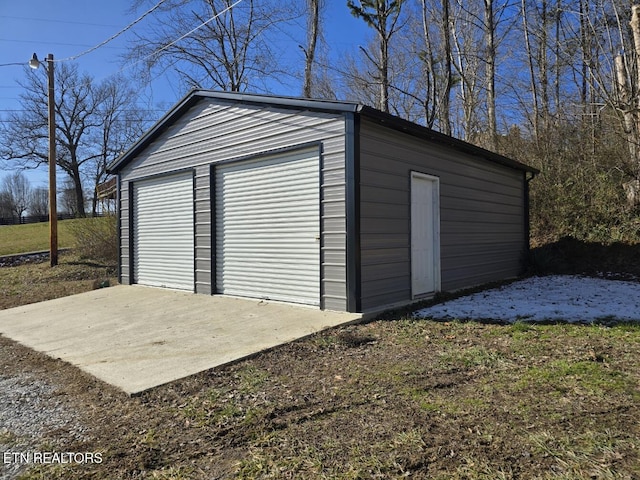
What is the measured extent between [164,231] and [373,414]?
24.4 feet

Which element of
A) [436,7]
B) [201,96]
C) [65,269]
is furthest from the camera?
[436,7]

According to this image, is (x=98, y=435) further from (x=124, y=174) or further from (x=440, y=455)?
(x=124, y=174)

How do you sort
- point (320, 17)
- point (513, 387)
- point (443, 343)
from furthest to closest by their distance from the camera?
point (320, 17) → point (443, 343) → point (513, 387)

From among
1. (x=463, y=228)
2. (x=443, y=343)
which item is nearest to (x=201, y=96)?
(x=463, y=228)

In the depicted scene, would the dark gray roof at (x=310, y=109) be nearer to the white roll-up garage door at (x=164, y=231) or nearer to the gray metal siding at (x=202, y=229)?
the white roll-up garage door at (x=164, y=231)

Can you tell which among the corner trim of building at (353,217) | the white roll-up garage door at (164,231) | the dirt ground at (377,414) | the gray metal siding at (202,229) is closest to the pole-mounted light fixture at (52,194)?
the white roll-up garage door at (164,231)

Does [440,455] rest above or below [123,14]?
below

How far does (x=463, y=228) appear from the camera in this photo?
814 centimetres

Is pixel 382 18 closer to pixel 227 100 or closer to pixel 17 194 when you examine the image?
pixel 227 100

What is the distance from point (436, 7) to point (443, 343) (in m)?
13.1

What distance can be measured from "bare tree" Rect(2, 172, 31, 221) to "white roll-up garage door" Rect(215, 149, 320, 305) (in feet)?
206

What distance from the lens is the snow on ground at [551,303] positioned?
5.70 meters

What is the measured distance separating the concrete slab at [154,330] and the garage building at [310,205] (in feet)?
2.06

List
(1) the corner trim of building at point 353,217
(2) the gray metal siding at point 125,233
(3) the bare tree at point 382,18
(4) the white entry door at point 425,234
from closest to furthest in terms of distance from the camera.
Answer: (1) the corner trim of building at point 353,217
(4) the white entry door at point 425,234
(2) the gray metal siding at point 125,233
(3) the bare tree at point 382,18
